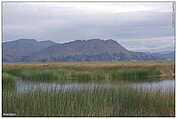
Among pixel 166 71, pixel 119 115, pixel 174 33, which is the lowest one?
pixel 119 115

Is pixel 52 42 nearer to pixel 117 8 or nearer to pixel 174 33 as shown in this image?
pixel 117 8

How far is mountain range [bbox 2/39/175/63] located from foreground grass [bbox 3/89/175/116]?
290 millimetres

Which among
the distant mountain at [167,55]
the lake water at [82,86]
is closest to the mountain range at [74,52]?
the distant mountain at [167,55]

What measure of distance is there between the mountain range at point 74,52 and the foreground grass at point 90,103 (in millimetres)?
290

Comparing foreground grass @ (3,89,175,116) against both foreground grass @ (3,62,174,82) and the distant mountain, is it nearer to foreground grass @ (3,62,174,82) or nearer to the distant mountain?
foreground grass @ (3,62,174,82)

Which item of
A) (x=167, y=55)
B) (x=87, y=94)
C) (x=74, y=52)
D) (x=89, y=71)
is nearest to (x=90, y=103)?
(x=87, y=94)

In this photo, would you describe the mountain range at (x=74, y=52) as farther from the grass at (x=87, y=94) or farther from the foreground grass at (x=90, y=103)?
the foreground grass at (x=90, y=103)

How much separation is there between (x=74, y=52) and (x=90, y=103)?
46cm

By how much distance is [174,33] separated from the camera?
4.71 metres

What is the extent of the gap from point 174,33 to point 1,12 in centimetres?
145

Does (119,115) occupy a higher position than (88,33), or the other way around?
(88,33)

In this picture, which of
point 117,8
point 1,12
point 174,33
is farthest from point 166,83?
point 1,12

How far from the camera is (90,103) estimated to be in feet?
15.9

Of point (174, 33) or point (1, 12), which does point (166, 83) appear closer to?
point (174, 33)
